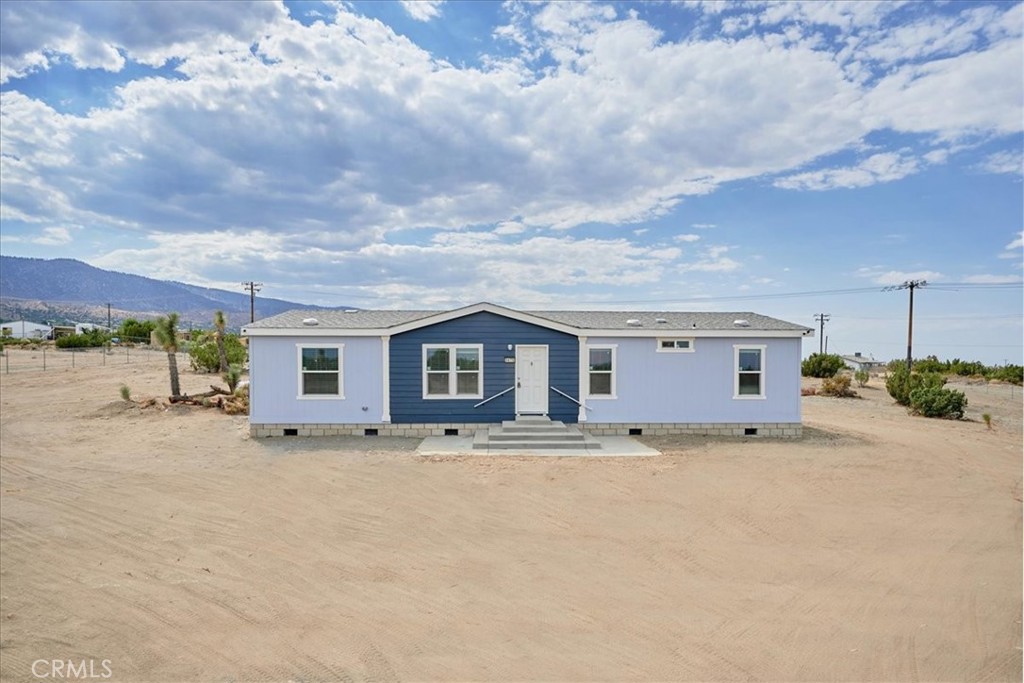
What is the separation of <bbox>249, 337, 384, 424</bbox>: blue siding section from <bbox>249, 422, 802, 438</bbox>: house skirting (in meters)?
0.20

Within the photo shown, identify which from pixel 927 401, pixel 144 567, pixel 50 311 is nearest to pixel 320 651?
pixel 144 567

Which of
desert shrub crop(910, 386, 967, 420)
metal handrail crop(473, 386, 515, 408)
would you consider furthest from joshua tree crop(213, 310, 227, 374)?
desert shrub crop(910, 386, 967, 420)

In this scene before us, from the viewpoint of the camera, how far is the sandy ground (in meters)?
6.15

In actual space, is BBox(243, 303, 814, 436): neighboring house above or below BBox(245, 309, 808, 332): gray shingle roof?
below

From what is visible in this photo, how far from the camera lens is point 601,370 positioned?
17516 millimetres

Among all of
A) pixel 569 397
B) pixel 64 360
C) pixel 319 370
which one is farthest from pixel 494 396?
pixel 64 360

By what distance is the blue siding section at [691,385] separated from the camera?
57.3ft

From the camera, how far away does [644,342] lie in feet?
57.3

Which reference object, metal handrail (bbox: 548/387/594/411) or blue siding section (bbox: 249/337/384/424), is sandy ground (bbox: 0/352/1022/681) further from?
metal handrail (bbox: 548/387/594/411)

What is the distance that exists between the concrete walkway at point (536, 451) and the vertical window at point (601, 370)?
5.49 feet

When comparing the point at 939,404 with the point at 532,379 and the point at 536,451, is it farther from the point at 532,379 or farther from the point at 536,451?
the point at 536,451

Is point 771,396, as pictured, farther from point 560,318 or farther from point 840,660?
point 840,660

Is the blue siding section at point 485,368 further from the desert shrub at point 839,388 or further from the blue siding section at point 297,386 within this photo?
the desert shrub at point 839,388

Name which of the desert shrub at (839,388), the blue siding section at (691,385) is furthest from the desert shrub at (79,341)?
the desert shrub at (839,388)
